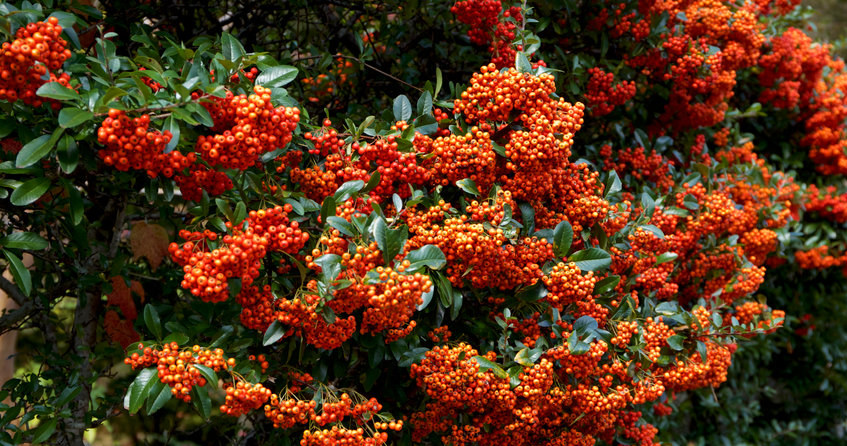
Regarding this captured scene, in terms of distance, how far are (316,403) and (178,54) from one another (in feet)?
4.40

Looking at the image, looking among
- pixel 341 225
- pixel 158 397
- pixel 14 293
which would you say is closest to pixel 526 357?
pixel 341 225

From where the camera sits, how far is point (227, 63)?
6.60 feet

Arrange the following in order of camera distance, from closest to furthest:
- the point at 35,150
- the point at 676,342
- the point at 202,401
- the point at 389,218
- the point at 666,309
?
the point at 35,150
the point at 202,401
the point at 389,218
the point at 676,342
the point at 666,309

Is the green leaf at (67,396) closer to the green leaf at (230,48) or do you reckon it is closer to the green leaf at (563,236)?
the green leaf at (230,48)

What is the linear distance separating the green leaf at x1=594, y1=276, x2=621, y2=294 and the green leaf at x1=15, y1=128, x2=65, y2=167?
1986mm

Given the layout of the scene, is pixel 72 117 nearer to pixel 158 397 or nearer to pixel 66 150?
pixel 66 150

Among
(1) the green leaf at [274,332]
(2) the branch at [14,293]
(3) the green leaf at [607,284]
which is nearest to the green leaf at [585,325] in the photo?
(3) the green leaf at [607,284]

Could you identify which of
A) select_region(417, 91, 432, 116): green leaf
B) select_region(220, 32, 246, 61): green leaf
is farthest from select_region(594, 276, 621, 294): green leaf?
select_region(220, 32, 246, 61): green leaf

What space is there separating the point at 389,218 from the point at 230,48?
0.78m

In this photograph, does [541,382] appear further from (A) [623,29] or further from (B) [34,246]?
(A) [623,29]

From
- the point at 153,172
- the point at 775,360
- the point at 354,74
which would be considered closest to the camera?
the point at 153,172

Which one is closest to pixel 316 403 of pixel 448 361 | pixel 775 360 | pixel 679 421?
pixel 448 361

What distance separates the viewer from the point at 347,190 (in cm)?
218

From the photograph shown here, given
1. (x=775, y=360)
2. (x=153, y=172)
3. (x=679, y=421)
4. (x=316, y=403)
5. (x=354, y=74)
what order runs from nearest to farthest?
(x=153, y=172), (x=316, y=403), (x=354, y=74), (x=679, y=421), (x=775, y=360)
